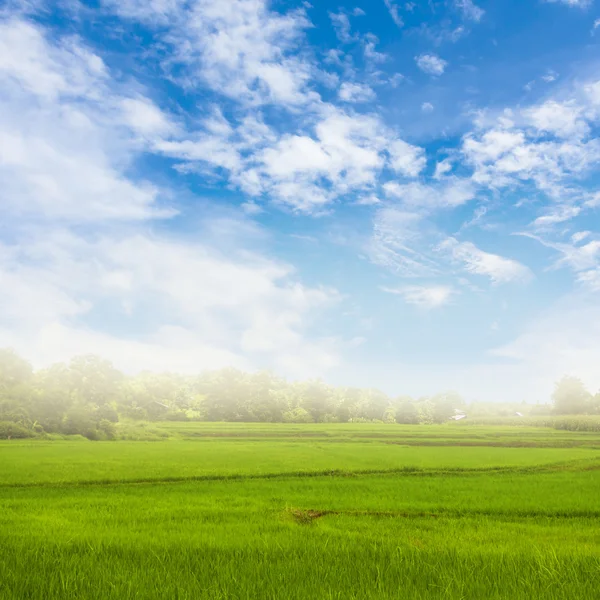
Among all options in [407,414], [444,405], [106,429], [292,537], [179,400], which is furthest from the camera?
[444,405]

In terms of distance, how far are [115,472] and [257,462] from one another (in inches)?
304

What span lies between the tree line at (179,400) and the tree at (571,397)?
21 cm

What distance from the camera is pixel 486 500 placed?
14234 mm

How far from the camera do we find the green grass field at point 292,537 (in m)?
5.60

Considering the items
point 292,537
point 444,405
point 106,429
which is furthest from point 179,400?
point 292,537

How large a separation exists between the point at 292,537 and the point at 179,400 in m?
93.2

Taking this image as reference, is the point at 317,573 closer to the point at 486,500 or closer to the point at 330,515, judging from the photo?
the point at 330,515

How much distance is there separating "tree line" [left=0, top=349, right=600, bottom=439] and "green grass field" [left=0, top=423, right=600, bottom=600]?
32.1 m

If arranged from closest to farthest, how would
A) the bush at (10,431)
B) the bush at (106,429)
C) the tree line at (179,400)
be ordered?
the bush at (10,431), the tree line at (179,400), the bush at (106,429)

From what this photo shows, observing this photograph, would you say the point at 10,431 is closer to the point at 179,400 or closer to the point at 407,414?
the point at 179,400

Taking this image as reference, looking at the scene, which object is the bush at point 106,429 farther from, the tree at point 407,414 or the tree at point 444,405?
the tree at point 444,405

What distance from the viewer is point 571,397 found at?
112 m

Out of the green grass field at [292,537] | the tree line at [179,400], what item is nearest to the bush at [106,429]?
the tree line at [179,400]

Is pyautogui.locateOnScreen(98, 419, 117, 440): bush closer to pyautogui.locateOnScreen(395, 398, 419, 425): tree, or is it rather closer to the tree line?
the tree line
